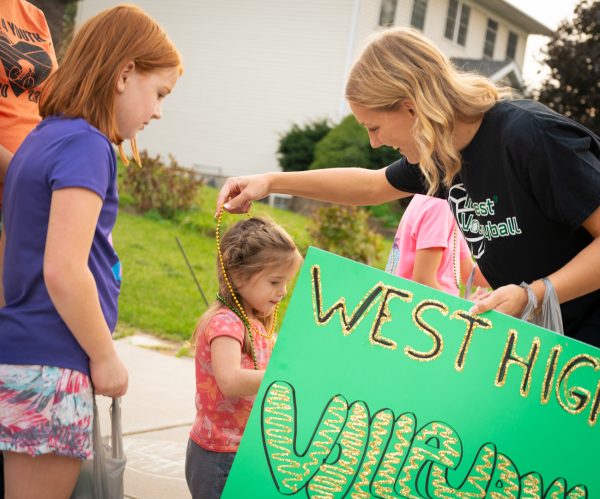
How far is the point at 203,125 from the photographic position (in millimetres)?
23109

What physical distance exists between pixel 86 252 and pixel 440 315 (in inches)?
35.7

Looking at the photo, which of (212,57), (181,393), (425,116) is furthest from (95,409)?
(212,57)

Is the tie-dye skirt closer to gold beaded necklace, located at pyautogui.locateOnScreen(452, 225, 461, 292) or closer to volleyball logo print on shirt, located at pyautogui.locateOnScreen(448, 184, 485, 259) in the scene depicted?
volleyball logo print on shirt, located at pyautogui.locateOnScreen(448, 184, 485, 259)

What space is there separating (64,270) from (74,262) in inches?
1.2

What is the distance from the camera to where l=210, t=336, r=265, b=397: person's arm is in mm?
2639

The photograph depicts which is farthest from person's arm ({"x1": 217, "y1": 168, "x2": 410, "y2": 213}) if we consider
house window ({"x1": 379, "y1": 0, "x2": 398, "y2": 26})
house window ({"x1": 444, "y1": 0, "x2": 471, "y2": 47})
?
house window ({"x1": 444, "y1": 0, "x2": 471, "y2": 47})

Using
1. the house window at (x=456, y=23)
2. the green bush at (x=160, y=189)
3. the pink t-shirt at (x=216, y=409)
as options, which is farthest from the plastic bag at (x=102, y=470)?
the house window at (x=456, y=23)

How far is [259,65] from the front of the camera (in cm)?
2247

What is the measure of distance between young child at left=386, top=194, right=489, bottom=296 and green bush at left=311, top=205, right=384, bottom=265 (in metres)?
6.24

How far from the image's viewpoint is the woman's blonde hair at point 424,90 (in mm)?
2412

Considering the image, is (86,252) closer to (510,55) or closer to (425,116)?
(425,116)

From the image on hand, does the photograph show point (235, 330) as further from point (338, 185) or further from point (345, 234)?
point (345, 234)

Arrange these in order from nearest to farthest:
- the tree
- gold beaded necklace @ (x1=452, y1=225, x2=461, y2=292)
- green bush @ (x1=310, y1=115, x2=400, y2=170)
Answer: gold beaded necklace @ (x1=452, y1=225, x2=461, y2=292)
the tree
green bush @ (x1=310, y1=115, x2=400, y2=170)

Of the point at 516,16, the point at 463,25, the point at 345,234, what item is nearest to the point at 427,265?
the point at 345,234
